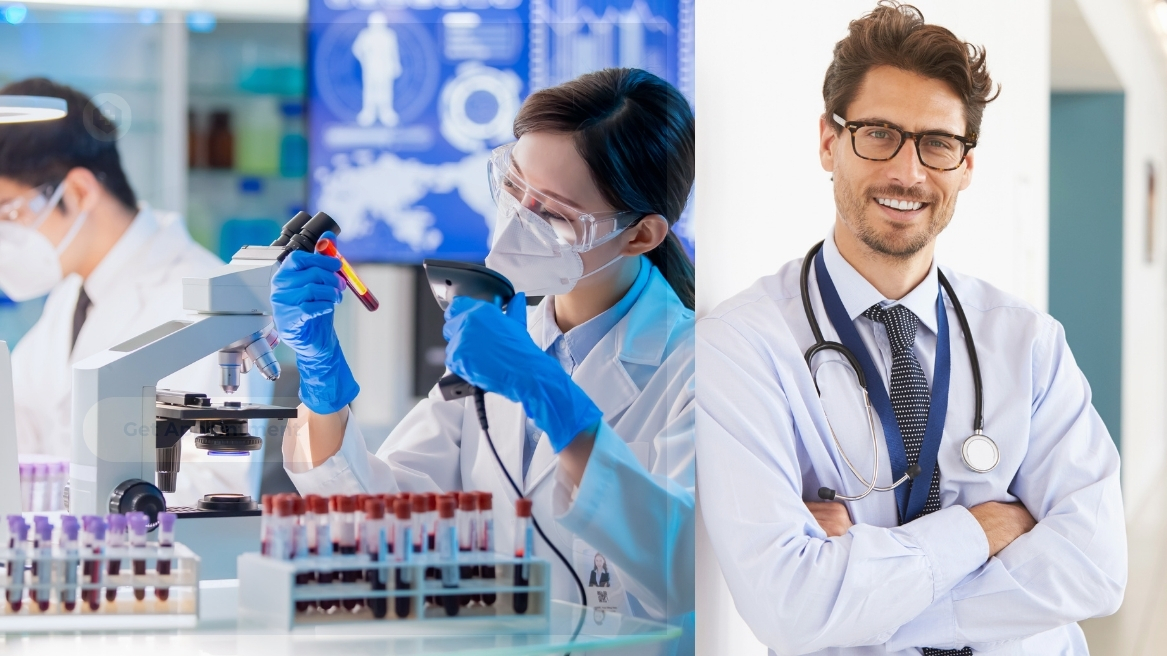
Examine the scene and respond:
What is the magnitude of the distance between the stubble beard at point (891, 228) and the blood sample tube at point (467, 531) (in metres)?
0.96

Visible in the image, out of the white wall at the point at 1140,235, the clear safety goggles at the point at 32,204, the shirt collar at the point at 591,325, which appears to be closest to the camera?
the clear safety goggles at the point at 32,204

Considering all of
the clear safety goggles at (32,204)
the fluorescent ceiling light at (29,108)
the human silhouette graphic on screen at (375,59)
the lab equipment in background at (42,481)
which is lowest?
the lab equipment in background at (42,481)

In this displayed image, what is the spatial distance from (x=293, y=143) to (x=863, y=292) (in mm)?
1151

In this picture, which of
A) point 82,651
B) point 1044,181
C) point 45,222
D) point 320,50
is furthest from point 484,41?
point 1044,181

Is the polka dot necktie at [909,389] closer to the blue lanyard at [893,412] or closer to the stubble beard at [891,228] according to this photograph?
the blue lanyard at [893,412]

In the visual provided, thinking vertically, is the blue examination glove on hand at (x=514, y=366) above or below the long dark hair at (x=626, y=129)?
below

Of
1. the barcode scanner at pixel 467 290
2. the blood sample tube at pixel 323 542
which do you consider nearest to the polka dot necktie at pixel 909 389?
the barcode scanner at pixel 467 290

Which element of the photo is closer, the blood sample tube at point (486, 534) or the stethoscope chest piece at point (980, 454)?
the blood sample tube at point (486, 534)

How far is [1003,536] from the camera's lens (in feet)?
5.93

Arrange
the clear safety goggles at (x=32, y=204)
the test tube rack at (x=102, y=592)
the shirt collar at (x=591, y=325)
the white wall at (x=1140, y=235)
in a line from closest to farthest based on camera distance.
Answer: the test tube rack at (x=102, y=592) < the clear safety goggles at (x=32, y=204) < the shirt collar at (x=591, y=325) < the white wall at (x=1140, y=235)

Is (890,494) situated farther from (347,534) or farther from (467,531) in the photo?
(347,534)

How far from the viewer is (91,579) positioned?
5.08ft

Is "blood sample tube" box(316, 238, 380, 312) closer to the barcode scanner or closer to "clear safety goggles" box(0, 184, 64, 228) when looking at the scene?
the barcode scanner

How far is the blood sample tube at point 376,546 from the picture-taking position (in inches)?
61.8
